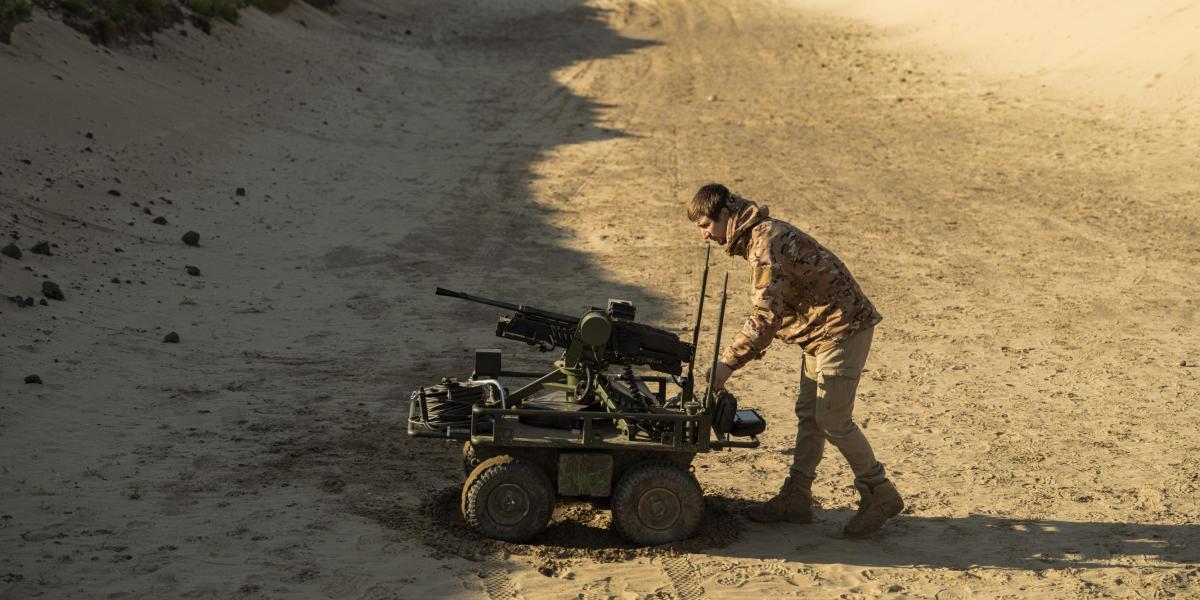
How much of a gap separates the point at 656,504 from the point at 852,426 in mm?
1113

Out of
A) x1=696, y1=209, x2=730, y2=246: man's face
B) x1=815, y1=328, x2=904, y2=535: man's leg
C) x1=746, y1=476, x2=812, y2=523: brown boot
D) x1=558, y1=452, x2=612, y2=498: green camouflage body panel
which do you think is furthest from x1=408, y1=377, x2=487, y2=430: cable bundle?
x1=815, y1=328, x2=904, y2=535: man's leg

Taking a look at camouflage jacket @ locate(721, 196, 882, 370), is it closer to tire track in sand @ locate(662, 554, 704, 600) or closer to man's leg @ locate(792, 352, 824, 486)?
man's leg @ locate(792, 352, 824, 486)

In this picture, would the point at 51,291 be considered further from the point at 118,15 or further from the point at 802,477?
the point at 118,15

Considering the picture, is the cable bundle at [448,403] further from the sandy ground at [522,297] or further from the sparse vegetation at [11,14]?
the sparse vegetation at [11,14]

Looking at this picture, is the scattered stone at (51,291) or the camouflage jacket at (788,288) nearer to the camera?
the camouflage jacket at (788,288)

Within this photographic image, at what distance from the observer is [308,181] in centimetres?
1585

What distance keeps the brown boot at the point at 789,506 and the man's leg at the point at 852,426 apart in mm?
291

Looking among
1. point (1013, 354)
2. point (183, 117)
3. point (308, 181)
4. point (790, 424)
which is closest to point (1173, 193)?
point (1013, 354)

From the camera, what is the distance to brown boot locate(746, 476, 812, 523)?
7.04m

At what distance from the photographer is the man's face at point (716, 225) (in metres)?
6.54

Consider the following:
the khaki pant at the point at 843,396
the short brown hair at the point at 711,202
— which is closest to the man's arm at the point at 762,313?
the short brown hair at the point at 711,202

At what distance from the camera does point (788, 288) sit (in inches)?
257

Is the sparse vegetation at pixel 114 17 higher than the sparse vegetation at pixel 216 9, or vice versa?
the sparse vegetation at pixel 216 9

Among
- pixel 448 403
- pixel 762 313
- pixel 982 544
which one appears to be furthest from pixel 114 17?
pixel 982 544
